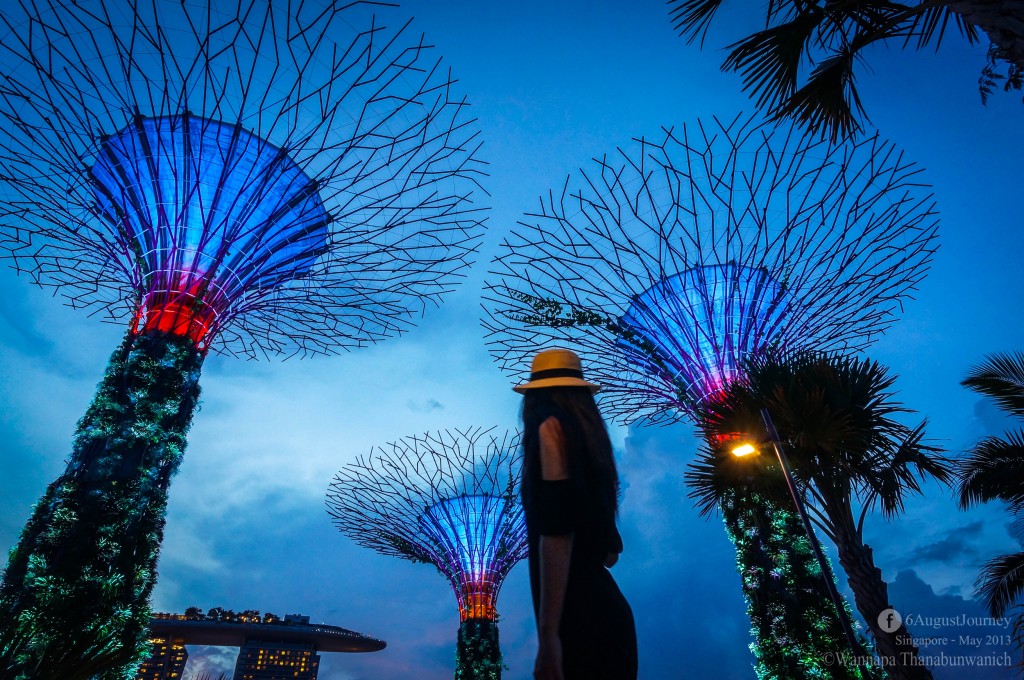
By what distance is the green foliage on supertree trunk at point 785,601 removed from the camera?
8359 millimetres

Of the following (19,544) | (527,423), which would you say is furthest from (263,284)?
(527,423)

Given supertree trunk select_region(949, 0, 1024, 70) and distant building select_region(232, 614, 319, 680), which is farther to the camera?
distant building select_region(232, 614, 319, 680)

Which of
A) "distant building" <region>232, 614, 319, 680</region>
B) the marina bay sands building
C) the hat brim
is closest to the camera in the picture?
the hat brim

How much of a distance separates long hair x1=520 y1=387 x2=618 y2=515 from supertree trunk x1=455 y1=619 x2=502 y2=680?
1959 cm

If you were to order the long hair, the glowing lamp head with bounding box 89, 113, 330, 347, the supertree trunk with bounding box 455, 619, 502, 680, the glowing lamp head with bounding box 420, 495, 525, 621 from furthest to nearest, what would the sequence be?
the glowing lamp head with bounding box 420, 495, 525, 621
the supertree trunk with bounding box 455, 619, 502, 680
the glowing lamp head with bounding box 89, 113, 330, 347
the long hair

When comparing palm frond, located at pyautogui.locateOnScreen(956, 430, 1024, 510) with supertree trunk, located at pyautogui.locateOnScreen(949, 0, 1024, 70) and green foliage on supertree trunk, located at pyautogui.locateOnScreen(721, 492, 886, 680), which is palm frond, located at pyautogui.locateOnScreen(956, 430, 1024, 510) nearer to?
green foliage on supertree trunk, located at pyautogui.locateOnScreen(721, 492, 886, 680)

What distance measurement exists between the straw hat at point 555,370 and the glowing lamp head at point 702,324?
908cm

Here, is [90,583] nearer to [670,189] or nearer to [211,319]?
[211,319]

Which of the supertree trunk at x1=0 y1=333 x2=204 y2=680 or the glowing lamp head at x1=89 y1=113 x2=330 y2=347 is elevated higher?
the glowing lamp head at x1=89 y1=113 x2=330 y2=347

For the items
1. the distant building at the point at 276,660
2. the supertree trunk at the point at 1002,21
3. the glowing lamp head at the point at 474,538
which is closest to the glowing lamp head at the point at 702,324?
the supertree trunk at the point at 1002,21

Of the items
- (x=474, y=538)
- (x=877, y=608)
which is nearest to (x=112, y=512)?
(x=877, y=608)

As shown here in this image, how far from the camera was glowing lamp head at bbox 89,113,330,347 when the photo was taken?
10258 mm

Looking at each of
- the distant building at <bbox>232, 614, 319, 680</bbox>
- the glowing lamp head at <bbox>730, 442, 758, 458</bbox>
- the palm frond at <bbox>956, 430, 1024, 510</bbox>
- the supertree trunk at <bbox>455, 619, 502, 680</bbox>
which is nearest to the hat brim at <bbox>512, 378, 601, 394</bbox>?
the glowing lamp head at <bbox>730, 442, 758, 458</bbox>

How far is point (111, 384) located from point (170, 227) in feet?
10.1
